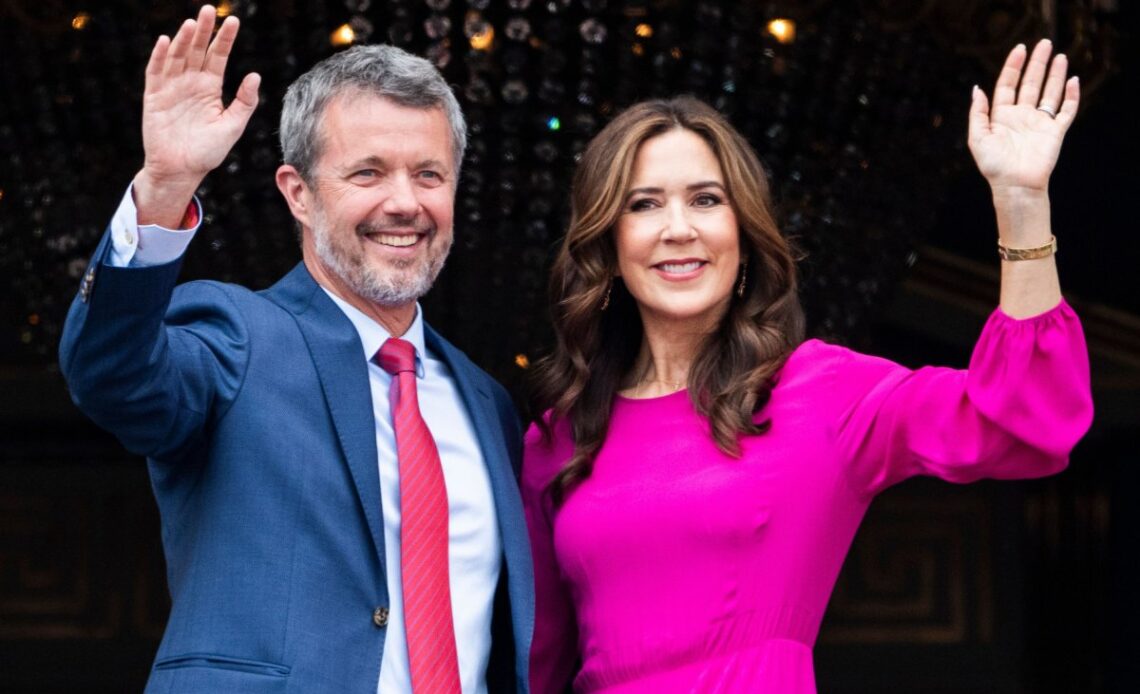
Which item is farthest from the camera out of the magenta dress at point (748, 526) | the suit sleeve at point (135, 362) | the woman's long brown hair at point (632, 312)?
the woman's long brown hair at point (632, 312)


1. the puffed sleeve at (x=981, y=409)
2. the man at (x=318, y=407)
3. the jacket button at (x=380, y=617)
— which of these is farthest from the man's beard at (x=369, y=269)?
the puffed sleeve at (x=981, y=409)

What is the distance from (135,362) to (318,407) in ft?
0.94

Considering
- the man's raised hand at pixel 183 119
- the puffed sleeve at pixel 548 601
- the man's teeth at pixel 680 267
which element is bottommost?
the puffed sleeve at pixel 548 601

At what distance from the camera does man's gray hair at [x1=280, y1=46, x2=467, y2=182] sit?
6.70ft

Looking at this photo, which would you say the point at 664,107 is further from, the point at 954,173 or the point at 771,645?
the point at 954,173

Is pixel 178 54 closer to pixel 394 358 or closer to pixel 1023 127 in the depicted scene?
pixel 394 358

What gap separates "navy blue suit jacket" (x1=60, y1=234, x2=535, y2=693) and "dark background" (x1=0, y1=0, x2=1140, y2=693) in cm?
77

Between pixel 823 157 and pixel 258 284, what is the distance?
963 millimetres

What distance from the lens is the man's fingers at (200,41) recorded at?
5.52ft

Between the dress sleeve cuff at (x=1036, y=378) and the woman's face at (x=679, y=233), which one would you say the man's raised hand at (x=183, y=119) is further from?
the dress sleeve cuff at (x=1036, y=378)

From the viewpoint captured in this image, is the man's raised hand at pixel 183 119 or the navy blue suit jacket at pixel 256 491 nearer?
the man's raised hand at pixel 183 119

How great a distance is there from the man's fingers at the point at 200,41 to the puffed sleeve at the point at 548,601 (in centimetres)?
72

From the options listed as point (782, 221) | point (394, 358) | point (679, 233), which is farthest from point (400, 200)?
point (782, 221)

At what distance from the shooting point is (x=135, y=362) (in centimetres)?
167
